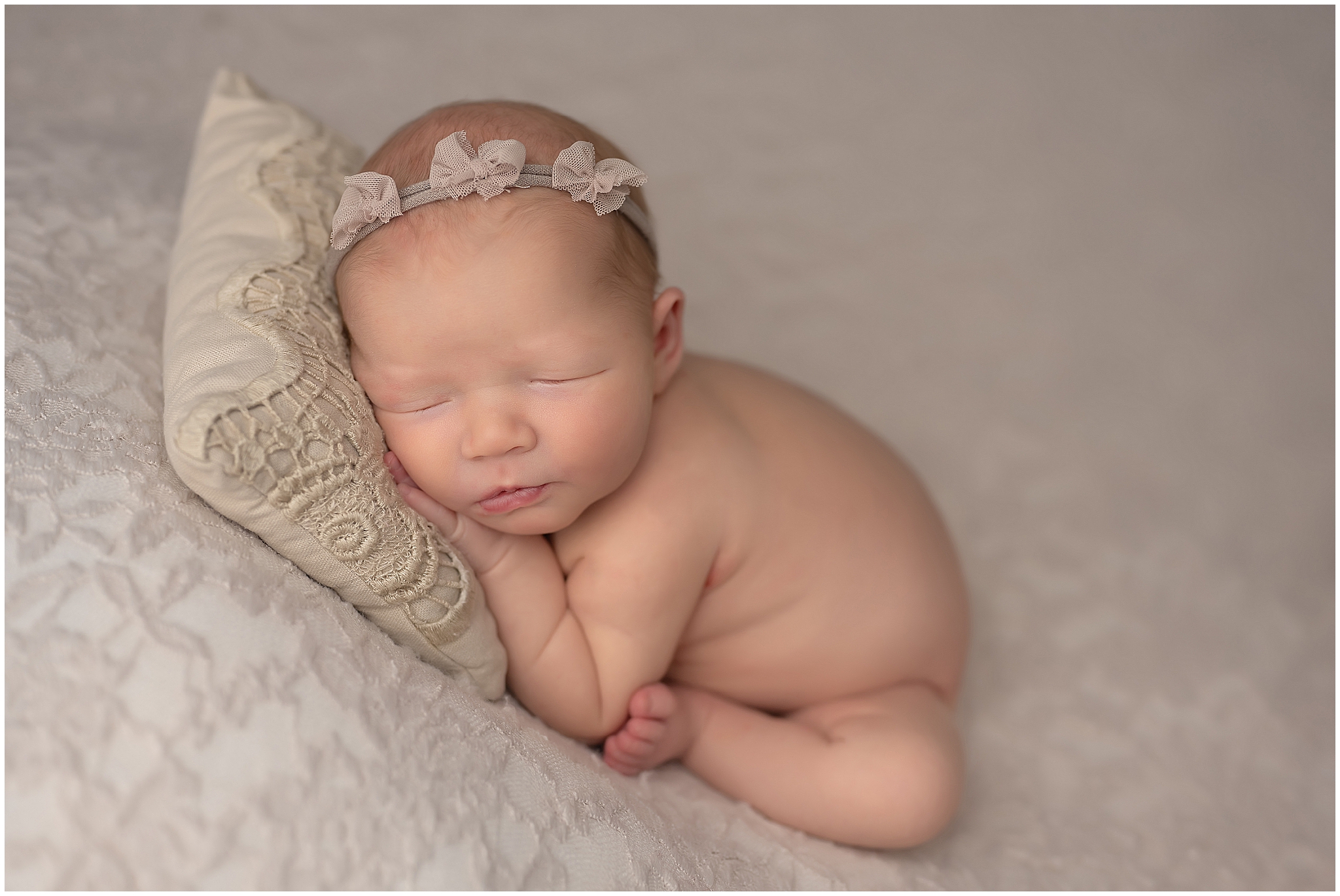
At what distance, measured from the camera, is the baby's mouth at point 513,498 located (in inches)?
45.8

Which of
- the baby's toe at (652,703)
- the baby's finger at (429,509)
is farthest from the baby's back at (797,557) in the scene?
the baby's finger at (429,509)

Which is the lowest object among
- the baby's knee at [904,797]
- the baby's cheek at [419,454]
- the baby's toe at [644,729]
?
the baby's knee at [904,797]

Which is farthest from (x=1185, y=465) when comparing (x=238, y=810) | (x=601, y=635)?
(x=238, y=810)

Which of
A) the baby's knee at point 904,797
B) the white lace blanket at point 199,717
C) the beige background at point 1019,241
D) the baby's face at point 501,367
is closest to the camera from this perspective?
the white lace blanket at point 199,717

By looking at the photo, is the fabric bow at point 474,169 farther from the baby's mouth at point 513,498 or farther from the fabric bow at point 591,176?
the baby's mouth at point 513,498

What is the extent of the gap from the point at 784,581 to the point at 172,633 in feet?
2.48

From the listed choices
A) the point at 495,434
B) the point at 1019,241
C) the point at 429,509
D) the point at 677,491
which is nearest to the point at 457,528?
the point at 429,509

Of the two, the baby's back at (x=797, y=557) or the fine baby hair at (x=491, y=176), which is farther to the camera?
the baby's back at (x=797, y=557)

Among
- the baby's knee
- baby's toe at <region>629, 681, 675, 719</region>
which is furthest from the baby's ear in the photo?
the baby's knee

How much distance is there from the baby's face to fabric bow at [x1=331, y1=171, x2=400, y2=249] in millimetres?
23

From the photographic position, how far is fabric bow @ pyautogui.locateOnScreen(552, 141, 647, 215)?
112 centimetres

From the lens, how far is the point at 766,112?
2381 mm

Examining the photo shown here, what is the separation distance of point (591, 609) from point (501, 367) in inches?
12.9

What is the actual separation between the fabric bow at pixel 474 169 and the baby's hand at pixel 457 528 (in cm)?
29
